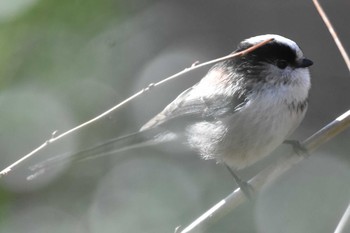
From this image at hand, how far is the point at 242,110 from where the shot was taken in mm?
2971

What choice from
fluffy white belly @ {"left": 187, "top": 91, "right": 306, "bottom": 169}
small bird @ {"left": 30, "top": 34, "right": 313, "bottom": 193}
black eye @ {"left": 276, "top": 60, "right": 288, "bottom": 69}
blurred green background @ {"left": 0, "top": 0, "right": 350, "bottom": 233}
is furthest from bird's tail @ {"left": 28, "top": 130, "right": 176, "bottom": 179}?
black eye @ {"left": 276, "top": 60, "right": 288, "bottom": 69}

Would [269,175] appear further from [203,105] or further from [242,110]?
[203,105]

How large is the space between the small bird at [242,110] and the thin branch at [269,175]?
0.33 m

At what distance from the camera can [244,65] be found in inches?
120

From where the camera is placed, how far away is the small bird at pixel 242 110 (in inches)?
113

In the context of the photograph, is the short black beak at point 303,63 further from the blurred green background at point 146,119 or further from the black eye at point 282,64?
the blurred green background at point 146,119

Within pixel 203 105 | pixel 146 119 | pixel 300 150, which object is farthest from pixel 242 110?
pixel 146 119

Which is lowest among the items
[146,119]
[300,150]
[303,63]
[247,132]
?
[300,150]

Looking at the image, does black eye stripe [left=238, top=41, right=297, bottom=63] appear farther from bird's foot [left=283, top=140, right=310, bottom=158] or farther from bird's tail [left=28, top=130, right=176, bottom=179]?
bird's tail [left=28, top=130, right=176, bottom=179]

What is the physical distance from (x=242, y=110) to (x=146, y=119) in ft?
4.08

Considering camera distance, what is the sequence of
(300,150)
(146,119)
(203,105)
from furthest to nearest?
1. (146,119)
2. (203,105)
3. (300,150)

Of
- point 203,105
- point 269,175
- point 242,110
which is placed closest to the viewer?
point 269,175

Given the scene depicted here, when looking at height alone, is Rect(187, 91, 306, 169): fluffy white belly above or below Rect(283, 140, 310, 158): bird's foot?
above

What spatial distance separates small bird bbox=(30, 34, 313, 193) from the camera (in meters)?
2.86
